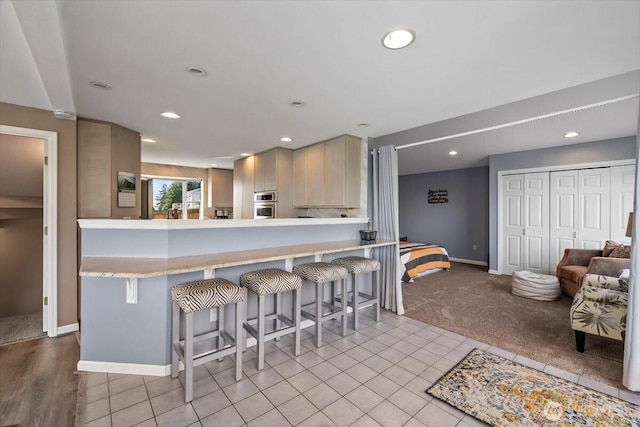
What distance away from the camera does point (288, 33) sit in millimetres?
1708

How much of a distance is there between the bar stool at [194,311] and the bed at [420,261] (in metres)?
3.52

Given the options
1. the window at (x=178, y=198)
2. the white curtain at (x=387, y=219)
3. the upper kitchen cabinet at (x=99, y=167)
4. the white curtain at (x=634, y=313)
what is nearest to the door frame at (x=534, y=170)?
the white curtain at (x=634, y=313)

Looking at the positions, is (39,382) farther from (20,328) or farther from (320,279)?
(320,279)

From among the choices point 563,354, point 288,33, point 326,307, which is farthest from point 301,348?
point 288,33

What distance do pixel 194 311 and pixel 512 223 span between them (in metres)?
5.98

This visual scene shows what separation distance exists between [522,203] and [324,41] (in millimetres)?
5455

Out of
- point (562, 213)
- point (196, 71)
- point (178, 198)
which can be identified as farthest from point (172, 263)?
point (562, 213)

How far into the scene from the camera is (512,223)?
568cm

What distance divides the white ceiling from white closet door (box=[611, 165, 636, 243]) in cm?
152

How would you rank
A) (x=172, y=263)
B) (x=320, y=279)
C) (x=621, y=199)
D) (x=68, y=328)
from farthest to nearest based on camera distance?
(x=621, y=199) → (x=68, y=328) → (x=320, y=279) → (x=172, y=263)

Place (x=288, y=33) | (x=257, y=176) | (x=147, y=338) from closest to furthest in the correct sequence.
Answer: (x=288, y=33) < (x=147, y=338) < (x=257, y=176)

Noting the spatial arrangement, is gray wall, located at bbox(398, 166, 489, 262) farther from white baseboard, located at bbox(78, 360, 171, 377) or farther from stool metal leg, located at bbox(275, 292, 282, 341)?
white baseboard, located at bbox(78, 360, 171, 377)

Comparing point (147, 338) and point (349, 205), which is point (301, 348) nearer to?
point (147, 338)

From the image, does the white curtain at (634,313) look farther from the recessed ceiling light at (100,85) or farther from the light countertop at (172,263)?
the recessed ceiling light at (100,85)
